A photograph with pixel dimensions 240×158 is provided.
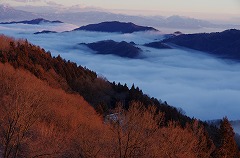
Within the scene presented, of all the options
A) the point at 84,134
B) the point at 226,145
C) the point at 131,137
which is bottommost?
the point at 226,145

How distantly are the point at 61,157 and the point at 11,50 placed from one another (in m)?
70.4

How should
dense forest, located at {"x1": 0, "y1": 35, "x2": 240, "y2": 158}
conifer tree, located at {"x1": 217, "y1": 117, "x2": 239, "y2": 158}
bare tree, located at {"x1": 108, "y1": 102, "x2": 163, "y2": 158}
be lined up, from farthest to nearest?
conifer tree, located at {"x1": 217, "y1": 117, "x2": 239, "y2": 158} → bare tree, located at {"x1": 108, "y1": 102, "x2": 163, "y2": 158} → dense forest, located at {"x1": 0, "y1": 35, "x2": 240, "y2": 158}

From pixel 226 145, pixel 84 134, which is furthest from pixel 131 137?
pixel 226 145

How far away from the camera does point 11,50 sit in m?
96.4

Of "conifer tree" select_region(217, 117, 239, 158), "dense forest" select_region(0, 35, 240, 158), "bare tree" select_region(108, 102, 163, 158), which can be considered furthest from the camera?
"conifer tree" select_region(217, 117, 239, 158)

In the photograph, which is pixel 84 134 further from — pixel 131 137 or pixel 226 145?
pixel 226 145

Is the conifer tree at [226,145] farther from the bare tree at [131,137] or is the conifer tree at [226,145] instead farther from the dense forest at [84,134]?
the bare tree at [131,137]

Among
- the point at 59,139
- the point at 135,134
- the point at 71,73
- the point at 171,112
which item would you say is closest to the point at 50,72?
the point at 71,73

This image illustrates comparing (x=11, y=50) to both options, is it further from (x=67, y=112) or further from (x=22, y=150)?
(x=22, y=150)

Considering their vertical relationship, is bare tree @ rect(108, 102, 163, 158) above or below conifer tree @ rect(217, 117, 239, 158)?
above

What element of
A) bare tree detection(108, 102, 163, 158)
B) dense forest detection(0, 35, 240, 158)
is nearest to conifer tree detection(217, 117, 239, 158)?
dense forest detection(0, 35, 240, 158)

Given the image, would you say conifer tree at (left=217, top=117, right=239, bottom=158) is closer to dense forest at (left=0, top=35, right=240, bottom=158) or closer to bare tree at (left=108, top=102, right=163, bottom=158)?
dense forest at (left=0, top=35, right=240, bottom=158)

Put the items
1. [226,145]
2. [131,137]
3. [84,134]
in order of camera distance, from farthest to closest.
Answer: [226,145] → [84,134] → [131,137]

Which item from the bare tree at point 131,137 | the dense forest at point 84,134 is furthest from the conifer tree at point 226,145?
the bare tree at point 131,137
